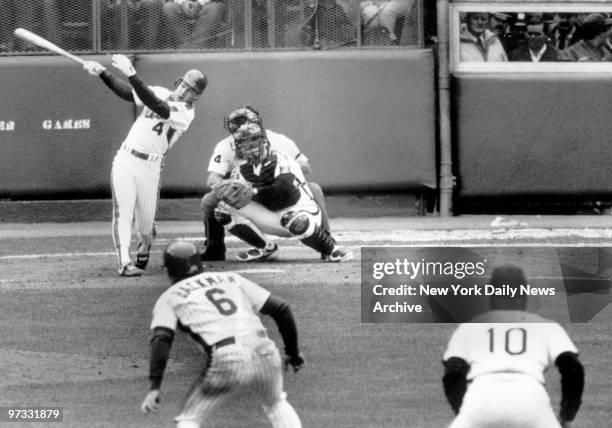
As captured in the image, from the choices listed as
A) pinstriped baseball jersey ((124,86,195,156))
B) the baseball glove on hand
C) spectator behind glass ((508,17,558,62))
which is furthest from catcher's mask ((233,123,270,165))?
the baseball glove on hand

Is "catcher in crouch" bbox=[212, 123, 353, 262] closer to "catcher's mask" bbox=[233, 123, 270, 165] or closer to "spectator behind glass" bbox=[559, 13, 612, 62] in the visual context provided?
"catcher's mask" bbox=[233, 123, 270, 165]

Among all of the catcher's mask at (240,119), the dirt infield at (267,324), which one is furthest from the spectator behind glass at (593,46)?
the catcher's mask at (240,119)

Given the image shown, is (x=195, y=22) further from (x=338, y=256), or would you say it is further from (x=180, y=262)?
(x=180, y=262)

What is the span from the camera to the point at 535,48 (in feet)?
44.6

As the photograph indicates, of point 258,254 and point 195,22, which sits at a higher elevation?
point 195,22

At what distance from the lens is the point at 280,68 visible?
44.2 ft

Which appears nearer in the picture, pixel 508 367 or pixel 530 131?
pixel 508 367

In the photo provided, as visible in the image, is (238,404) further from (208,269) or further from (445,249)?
(208,269)

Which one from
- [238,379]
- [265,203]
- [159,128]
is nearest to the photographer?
[238,379]

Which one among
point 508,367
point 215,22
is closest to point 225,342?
point 508,367

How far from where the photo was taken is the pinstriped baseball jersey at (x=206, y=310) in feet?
18.0

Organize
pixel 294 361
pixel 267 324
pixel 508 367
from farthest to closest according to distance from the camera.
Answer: pixel 267 324
pixel 294 361
pixel 508 367

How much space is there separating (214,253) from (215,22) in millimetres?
3385

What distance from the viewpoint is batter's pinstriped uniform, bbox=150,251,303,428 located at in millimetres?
5492
